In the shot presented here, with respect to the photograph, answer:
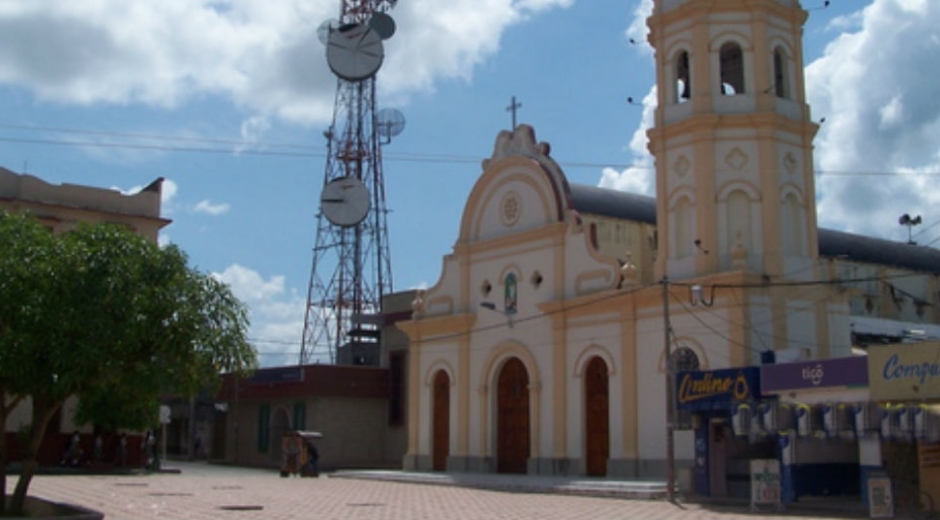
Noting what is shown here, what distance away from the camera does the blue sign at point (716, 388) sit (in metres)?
26.4

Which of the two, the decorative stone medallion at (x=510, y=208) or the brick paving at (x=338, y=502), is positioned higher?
the decorative stone medallion at (x=510, y=208)

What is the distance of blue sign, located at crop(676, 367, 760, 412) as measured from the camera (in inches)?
1038

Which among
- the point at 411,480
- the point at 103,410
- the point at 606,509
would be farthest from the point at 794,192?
the point at 103,410

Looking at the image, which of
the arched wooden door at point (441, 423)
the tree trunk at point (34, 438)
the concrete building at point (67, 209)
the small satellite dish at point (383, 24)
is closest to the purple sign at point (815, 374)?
the tree trunk at point (34, 438)

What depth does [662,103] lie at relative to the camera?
34.5 metres

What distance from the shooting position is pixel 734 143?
1287 inches

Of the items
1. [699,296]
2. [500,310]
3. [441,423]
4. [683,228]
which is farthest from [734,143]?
[441,423]

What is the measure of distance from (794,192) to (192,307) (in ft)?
65.4

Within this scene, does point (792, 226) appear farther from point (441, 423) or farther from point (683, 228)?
point (441, 423)

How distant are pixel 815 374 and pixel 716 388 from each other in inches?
113

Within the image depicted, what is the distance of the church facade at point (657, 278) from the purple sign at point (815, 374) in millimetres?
1913

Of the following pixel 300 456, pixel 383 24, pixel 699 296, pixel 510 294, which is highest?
pixel 383 24

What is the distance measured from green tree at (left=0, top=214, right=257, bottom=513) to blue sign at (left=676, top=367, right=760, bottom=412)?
1209cm

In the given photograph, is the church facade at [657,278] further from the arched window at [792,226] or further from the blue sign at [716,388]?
the blue sign at [716,388]
